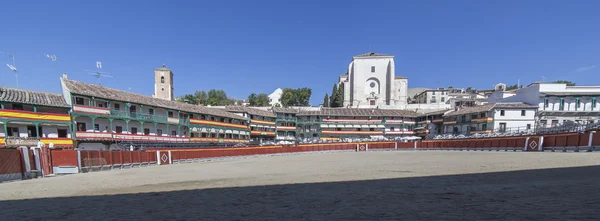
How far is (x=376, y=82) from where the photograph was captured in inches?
3376

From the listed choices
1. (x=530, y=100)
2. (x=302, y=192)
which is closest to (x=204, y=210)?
(x=302, y=192)

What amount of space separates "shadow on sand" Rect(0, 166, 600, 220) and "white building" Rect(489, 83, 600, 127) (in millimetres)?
48712

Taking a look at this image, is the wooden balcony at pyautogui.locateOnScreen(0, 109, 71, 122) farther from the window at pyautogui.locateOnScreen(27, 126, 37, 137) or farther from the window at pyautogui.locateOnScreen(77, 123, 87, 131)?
the window at pyautogui.locateOnScreen(27, 126, 37, 137)

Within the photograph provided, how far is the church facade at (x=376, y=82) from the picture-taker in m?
83.3

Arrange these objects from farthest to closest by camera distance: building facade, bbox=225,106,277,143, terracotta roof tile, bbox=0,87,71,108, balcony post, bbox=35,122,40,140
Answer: building facade, bbox=225,106,277,143, balcony post, bbox=35,122,40,140, terracotta roof tile, bbox=0,87,71,108

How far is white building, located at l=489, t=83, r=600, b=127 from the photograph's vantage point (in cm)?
4109

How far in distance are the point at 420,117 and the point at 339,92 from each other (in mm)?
34215

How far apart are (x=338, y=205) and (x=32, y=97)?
115ft

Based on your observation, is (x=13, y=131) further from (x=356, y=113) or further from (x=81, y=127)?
(x=356, y=113)

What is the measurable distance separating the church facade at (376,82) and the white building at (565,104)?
4043 cm

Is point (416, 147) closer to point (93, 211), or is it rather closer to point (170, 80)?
point (93, 211)

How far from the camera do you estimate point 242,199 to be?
711 centimetres

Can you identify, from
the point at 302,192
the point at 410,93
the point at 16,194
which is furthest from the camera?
the point at 410,93

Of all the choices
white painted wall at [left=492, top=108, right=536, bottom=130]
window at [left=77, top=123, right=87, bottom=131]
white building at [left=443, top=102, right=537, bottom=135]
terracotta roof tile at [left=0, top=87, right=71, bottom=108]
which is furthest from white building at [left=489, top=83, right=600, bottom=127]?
terracotta roof tile at [left=0, top=87, right=71, bottom=108]
